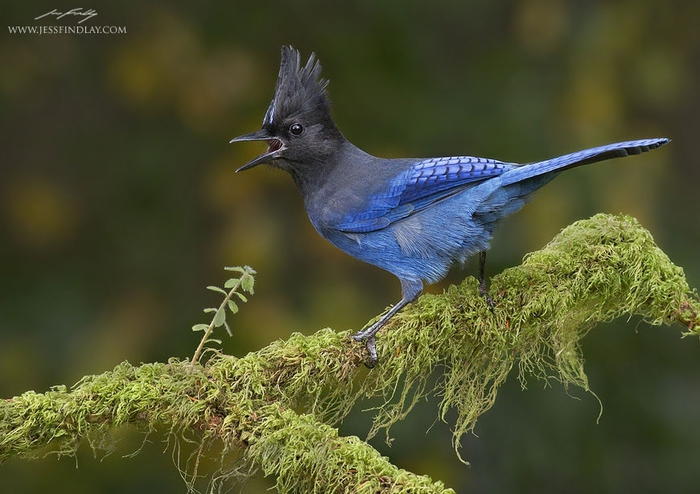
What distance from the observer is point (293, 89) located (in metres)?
3.67

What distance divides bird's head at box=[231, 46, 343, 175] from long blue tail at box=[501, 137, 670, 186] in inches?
30.7

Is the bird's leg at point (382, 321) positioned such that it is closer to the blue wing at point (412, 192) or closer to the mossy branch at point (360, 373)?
the mossy branch at point (360, 373)

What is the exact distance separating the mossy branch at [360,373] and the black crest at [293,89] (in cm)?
95

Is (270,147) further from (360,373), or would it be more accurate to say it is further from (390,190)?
(360,373)

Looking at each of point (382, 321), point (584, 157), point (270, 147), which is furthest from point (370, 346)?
point (270, 147)

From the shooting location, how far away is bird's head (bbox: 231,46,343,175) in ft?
12.0

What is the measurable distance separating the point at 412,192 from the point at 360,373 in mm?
745

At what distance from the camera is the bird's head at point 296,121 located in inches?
144

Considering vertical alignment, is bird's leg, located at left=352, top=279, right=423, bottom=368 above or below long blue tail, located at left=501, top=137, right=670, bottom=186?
below
